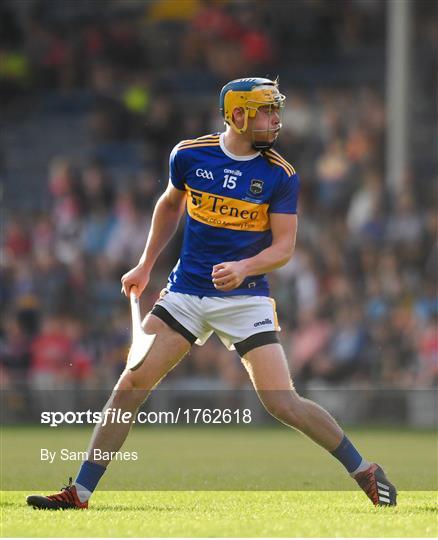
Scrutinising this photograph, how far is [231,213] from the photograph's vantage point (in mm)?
8352

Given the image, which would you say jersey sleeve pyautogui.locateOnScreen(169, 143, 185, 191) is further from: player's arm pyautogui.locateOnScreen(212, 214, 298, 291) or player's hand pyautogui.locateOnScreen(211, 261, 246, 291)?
player's hand pyautogui.locateOnScreen(211, 261, 246, 291)

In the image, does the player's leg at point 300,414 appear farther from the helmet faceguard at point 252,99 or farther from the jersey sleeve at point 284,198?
the helmet faceguard at point 252,99

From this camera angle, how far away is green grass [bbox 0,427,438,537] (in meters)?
7.25

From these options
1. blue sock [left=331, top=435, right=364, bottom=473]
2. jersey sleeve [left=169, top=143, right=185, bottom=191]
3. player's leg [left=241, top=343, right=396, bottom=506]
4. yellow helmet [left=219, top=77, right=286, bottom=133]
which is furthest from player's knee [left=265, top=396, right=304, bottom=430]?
yellow helmet [left=219, top=77, right=286, bottom=133]

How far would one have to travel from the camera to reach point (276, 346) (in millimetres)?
8266

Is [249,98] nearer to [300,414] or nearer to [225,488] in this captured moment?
[300,414]

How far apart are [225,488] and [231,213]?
2026 millimetres

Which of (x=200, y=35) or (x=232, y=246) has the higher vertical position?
(x=232, y=246)

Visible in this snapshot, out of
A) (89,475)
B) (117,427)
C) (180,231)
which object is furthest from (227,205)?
(180,231)

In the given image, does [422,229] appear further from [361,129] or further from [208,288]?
[208,288]

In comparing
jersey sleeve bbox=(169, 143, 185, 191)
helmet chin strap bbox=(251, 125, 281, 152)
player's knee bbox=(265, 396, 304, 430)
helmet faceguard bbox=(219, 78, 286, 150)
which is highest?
helmet faceguard bbox=(219, 78, 286, 150)

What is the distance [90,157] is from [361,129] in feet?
13.5

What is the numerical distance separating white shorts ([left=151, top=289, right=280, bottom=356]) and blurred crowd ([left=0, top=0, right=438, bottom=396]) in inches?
325

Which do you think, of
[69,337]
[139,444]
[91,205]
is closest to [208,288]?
[139,444]
